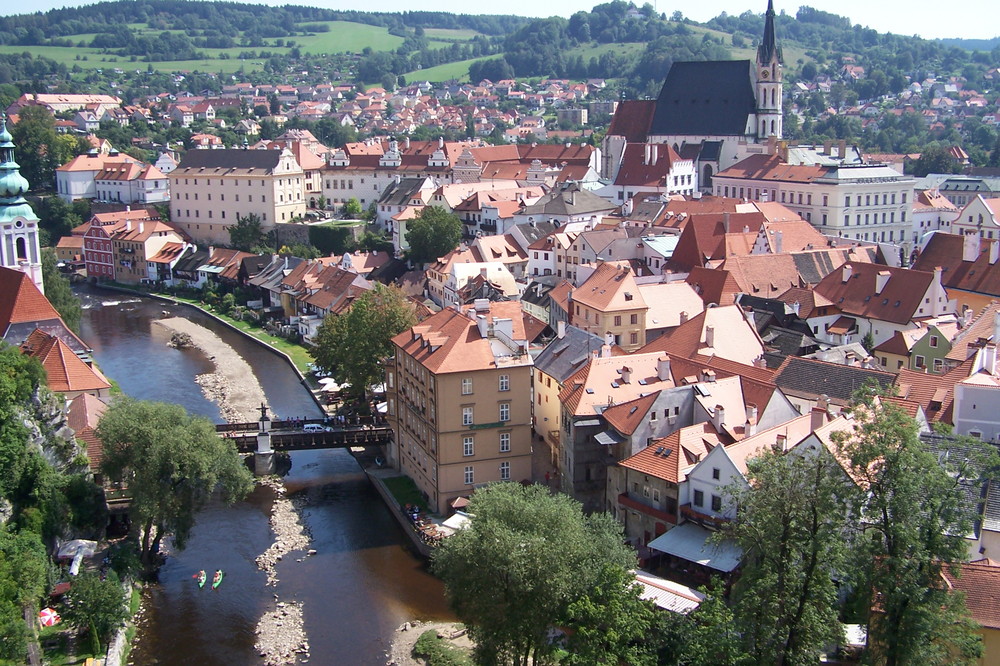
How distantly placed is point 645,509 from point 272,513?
1146 cm

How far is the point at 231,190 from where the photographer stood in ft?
247

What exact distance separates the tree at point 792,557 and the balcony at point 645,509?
6.71m

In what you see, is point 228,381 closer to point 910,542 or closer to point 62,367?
point 62,367

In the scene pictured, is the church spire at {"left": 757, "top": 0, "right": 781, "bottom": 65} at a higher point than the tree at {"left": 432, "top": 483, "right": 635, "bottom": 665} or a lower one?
higher

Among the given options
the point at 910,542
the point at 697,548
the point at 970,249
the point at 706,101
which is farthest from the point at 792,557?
the point at 706,101

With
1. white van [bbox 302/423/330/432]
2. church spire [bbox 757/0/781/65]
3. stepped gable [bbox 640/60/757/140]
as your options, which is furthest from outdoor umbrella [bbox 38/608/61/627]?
church spire [bbox 757/0/781/65]

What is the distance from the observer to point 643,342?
38188 mm

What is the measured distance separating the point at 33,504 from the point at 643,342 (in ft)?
65.6

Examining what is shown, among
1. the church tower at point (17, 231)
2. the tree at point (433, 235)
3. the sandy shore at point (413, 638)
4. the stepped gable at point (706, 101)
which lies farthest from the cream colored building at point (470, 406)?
the stepped gable at point (706, 101)

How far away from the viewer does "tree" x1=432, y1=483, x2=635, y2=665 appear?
808 inches

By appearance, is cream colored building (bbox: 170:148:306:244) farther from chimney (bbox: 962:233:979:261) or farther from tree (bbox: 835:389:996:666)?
tree (bbox: 835:389:996:666)

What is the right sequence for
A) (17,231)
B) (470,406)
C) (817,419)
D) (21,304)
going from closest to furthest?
(817,419), (470,406), (21,304), (17,231)

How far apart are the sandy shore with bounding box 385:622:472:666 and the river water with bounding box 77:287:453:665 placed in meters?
0.23

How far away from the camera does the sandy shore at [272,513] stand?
24.6 meters
